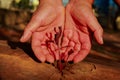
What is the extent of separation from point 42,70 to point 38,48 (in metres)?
0.32

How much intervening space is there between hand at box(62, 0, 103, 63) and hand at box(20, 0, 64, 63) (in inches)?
4.3

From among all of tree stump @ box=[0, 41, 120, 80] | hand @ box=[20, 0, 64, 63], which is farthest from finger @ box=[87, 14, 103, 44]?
hand @ box=[20, 0, 64, 63]

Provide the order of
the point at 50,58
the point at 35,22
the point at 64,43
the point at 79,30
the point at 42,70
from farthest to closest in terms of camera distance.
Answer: the point at 79,30 < the point at 64,43 < the point at 35,22 < the point at 50,58 < the point at 42,70

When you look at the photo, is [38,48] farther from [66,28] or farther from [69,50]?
[66,28]

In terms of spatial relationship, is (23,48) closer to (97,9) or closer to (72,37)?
(72,37)

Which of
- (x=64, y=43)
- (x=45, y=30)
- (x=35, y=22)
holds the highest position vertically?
(x=35, y=22)

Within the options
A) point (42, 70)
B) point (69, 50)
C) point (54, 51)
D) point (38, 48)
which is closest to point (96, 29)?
point (69, 50)

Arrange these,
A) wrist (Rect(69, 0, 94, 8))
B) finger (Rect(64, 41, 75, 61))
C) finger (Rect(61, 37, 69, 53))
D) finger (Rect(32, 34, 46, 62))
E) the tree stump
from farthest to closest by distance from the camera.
A: wrist (Rect(69, 0, 94, 8)), finger (Rect(61, 37, 69, 53)), finger (Rect(64, 41, 75, 61)), finger (Rect(32, 34, 46, 62)), the tree stump

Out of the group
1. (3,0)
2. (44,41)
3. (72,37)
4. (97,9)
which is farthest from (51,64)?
(97,9)

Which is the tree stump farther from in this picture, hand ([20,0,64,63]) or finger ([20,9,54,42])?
finger ([20,9,54,42])

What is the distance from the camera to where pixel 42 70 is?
216 centimetres

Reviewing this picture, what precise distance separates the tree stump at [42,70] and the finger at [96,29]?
0.23 m

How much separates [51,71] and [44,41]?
458 millimetres

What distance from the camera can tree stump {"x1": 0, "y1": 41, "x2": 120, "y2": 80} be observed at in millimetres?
2029
